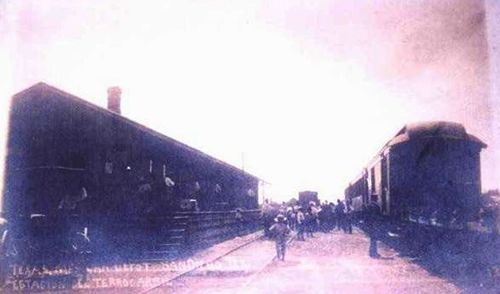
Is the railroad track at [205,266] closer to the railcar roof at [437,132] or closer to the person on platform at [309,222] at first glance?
the railcar roof at [437,132]

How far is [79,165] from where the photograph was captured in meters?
18.1

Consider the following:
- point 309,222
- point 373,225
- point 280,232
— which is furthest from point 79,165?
point 309,222

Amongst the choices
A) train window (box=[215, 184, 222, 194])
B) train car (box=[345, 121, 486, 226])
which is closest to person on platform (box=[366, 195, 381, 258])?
train car (box=[345, 121, 486, 226])

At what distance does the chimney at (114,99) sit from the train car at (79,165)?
17.5 feet

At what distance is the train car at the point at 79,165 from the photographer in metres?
17.4

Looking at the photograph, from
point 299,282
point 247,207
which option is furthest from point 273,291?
Answer: point 247,207

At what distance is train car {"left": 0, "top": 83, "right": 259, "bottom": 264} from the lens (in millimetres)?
17438

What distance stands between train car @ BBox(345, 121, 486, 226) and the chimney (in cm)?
1401

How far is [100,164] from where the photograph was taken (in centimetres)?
1859

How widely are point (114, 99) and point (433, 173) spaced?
Result: 1605cm

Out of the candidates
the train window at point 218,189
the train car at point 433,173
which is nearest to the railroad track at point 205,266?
the train car at point 433,173

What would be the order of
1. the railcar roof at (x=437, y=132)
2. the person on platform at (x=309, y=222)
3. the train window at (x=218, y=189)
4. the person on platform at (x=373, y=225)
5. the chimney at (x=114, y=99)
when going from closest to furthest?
the railcar roof at (x=437, y=132) < the person on platform at (x=373, y=225) < the chimney at (x=114, y=99) < the person on platform at (x=309, y=222) < the train window at (x=218, y=189)

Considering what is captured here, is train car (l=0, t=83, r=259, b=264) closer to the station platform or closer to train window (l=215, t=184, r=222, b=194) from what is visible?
the station platform

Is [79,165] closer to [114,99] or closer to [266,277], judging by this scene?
[114,99]
